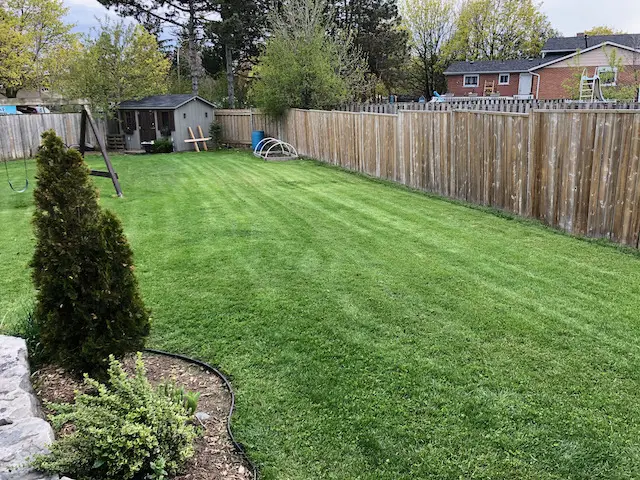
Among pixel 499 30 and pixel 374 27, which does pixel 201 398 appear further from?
pixel 499 30

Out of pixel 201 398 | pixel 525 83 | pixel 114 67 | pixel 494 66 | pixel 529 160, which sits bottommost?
pixel 201 398

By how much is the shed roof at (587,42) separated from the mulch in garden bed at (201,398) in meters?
39.3

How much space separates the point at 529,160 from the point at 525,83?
129 ft

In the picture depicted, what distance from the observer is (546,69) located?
39.6m

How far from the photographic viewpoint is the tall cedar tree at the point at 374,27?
32.7 m

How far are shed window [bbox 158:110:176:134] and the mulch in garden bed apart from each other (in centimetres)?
1958

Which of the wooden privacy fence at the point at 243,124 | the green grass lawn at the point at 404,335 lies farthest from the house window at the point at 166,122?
the green grass lawn at the point at 404,335

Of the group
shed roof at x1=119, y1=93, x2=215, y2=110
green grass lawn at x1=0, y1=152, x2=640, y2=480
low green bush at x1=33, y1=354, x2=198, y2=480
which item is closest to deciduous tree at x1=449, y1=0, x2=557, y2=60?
shed roof at x1=119, y1=93, x2=215, y2=110

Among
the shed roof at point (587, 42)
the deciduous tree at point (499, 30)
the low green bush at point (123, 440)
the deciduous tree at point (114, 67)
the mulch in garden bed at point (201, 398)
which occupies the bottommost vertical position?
the mulch in garden bed at point (201, 398)

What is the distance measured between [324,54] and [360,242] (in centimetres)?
1370

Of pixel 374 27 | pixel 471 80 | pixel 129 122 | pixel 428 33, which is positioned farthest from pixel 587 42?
pixel 129 122

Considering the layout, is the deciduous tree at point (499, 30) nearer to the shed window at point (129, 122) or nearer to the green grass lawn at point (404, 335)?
the shed window at point (129, 122)

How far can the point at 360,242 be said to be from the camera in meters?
7.21

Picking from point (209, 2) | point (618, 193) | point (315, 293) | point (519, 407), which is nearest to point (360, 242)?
point (315, 293)
